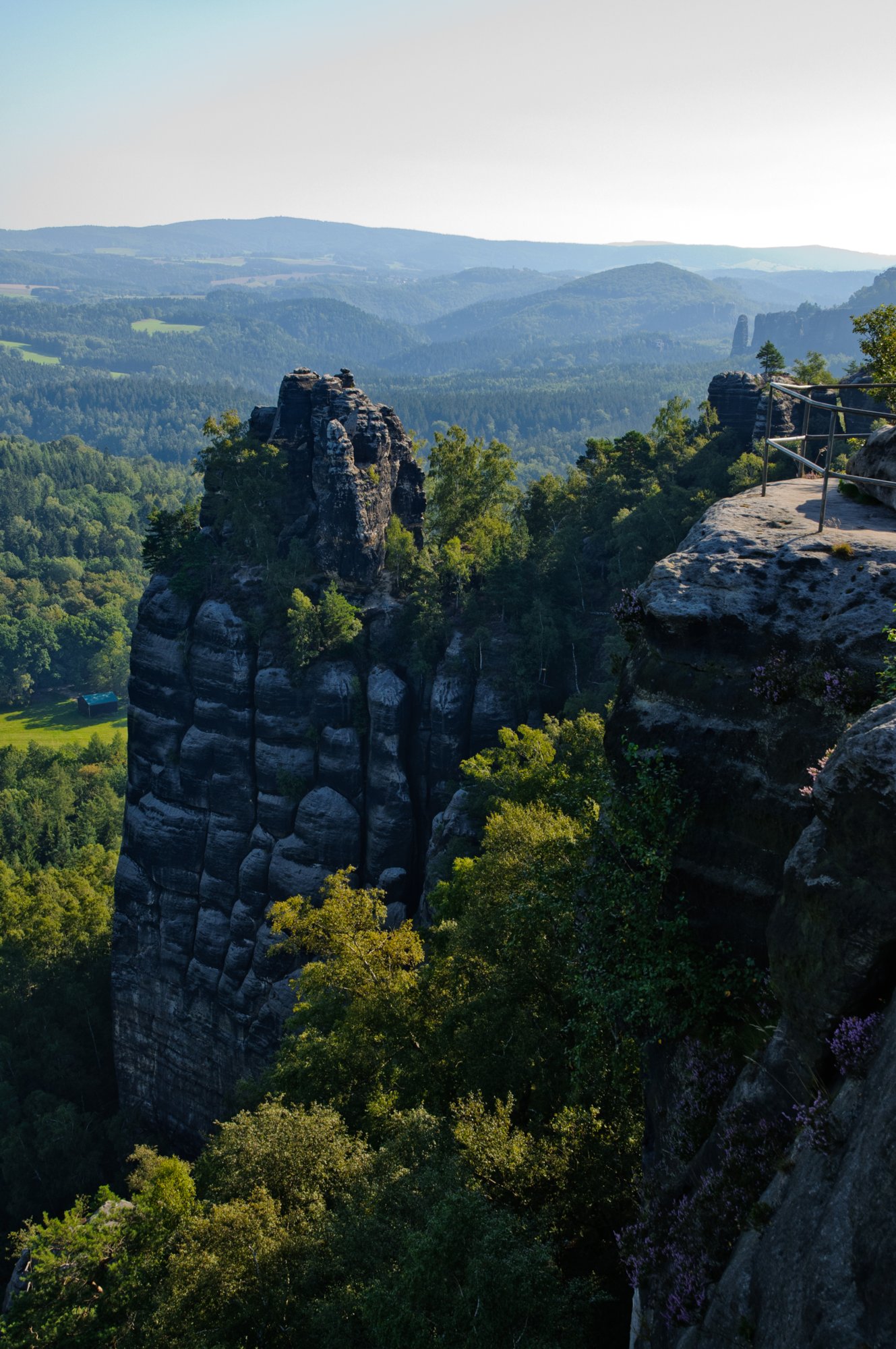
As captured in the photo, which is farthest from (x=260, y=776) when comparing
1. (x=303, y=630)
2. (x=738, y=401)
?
(x=738, y=401)

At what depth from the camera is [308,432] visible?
60.0 m

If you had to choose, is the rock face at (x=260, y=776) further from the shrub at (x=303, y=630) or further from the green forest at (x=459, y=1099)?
the green forest at (x=459, y=1099)

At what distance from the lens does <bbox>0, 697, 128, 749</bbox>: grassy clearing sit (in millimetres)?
150875

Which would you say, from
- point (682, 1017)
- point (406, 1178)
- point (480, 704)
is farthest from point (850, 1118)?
point (480, 704)

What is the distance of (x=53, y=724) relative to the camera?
160125 mm

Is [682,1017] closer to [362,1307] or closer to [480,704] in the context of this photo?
[362,1307]

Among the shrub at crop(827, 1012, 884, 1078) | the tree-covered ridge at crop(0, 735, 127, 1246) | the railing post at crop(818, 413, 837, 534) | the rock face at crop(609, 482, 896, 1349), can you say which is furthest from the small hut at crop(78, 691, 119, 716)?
the shrub at crop(827, 1012, 884, 1078)

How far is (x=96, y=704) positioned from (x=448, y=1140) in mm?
157168

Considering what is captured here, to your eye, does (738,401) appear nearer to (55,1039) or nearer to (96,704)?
(55,1039)

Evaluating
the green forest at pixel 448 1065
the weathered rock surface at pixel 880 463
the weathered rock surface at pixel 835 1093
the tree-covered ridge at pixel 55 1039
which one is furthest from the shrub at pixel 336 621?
the weathered rock surface at pixel 835 1093

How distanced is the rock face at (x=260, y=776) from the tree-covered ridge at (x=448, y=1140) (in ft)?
66.8

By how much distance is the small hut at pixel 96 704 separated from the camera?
536 feet

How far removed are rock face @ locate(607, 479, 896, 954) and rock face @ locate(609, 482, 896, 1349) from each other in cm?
4

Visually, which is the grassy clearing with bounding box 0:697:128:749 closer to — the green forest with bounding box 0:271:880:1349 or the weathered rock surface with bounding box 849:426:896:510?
the green forest with bounding box 0:271:880:1349
